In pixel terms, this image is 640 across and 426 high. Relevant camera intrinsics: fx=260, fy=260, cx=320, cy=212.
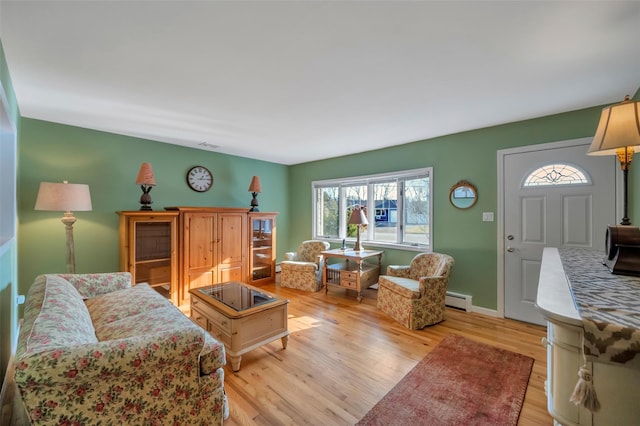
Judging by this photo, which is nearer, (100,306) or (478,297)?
(100,306)

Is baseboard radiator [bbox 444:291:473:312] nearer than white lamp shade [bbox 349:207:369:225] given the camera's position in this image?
Yes

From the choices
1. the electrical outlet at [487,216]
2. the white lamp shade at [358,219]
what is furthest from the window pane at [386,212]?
the electrical outlet at [487,216]

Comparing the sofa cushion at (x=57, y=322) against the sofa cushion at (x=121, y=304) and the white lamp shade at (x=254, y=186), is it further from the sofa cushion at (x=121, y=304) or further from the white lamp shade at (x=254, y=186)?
the white lamp shade at (x=254, y=186)

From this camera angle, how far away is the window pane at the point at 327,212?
5090mm

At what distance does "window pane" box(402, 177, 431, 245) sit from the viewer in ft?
12.7

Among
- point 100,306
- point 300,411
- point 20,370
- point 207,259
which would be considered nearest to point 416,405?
point 300,411

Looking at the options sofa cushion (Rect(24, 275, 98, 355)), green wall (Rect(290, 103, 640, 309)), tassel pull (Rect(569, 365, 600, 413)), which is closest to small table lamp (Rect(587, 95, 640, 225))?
tassel pull (Rect(569, 365, 600, 413))

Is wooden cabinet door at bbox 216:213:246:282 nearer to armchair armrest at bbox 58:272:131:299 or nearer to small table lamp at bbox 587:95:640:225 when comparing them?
armchair armrest at bbox 58:272:131:299

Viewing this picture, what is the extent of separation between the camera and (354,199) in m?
4.83

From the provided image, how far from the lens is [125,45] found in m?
1.69

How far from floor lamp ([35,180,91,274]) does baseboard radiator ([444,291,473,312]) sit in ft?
14.4

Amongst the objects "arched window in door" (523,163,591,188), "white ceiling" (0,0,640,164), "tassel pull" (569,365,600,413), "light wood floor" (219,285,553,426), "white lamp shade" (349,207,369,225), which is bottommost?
"light wood floor" (219,285,553,426)

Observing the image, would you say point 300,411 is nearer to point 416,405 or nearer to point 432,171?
point 416,405

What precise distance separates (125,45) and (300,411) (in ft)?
8.70
